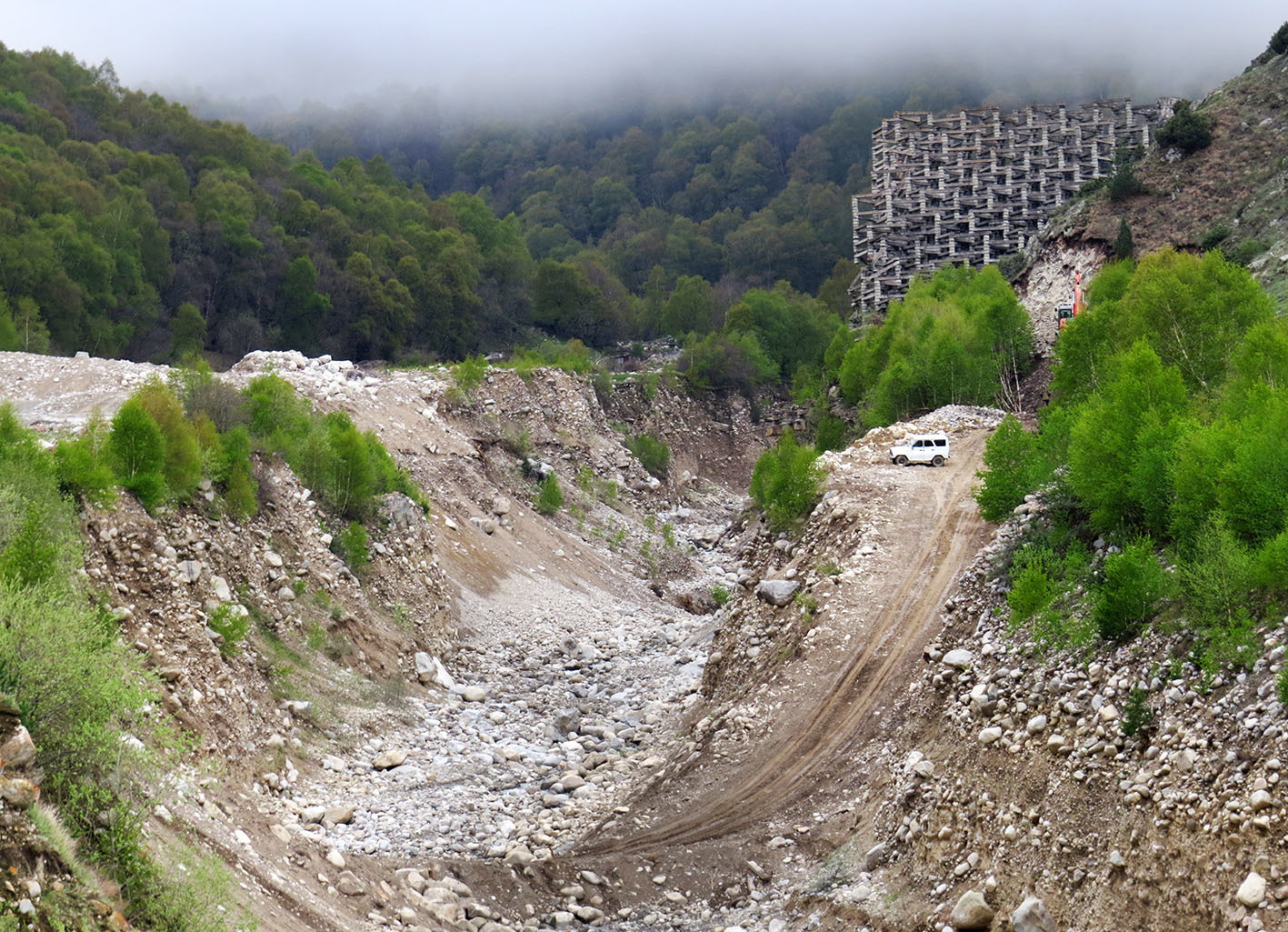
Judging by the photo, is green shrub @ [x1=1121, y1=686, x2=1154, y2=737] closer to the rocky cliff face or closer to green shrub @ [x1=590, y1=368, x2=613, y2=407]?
the rocky cliff face

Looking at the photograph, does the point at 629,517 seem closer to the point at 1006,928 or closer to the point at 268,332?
the point at 268,332

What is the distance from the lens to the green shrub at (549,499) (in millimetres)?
38812

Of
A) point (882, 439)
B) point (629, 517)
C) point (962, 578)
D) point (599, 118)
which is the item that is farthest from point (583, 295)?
point (599, 118)

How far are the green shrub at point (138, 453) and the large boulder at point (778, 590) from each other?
11.1m

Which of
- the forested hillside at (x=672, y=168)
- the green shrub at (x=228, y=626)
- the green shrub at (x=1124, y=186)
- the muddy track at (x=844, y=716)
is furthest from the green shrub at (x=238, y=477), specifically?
the forested hillside at (x=672, y=168)

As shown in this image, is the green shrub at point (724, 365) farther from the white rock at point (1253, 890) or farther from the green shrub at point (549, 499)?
the white rock at point (1253, 890)

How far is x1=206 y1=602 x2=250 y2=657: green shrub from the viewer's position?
19.0m

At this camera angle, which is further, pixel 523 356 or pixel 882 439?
pixel 523 356

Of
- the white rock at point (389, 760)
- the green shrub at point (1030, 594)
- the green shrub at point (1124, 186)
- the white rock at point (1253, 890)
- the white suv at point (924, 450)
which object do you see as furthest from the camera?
the green shrub at point (1124, 186)

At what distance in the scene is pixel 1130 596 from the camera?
13281 mm

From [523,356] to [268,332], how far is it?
43.8 feet

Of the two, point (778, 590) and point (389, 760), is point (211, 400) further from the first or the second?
point (778, 590)

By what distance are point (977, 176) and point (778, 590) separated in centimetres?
4315

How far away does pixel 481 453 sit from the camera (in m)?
39.2
